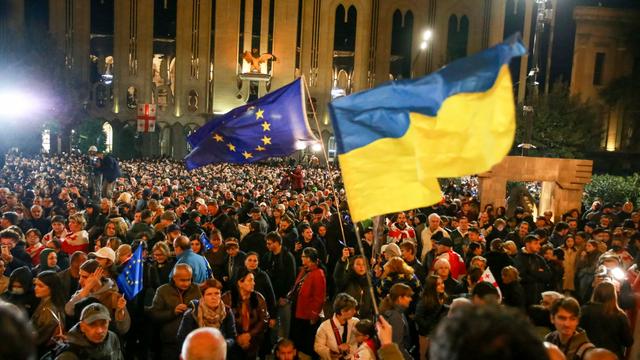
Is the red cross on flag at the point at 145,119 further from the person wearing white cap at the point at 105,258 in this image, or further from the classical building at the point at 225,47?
the person wearing white cap at the point at 105,258

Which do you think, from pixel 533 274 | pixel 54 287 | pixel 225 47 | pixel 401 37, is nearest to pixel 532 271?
pixel 533 274

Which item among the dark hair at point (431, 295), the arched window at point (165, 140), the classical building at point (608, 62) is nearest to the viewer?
the dark hair at point (431, 295)

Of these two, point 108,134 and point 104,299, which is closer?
point 104,299

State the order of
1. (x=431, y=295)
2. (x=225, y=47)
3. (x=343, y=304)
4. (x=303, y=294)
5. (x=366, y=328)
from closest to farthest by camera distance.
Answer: (x=366, y=328), (x=343, y=304), (x=431, y=295), (x=303, y=294), (x=225, y=47)

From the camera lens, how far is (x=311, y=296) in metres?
6.99

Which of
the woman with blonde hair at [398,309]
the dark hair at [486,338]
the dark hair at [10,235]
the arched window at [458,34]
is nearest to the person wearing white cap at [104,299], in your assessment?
the dark hair at [10,235]

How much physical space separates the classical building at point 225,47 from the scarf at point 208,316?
139 feet

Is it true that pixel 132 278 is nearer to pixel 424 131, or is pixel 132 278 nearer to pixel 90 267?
pixel 90 267

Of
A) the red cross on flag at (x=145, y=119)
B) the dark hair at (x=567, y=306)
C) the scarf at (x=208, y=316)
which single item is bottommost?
the scarf at (x=208, y=316)

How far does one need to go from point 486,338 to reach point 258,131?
627cm

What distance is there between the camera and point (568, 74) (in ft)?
133

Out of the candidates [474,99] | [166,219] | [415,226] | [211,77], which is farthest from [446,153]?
[211,77]

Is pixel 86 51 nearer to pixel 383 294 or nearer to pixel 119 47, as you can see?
pixel 119 47

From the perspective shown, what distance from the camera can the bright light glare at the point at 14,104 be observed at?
963 inches
